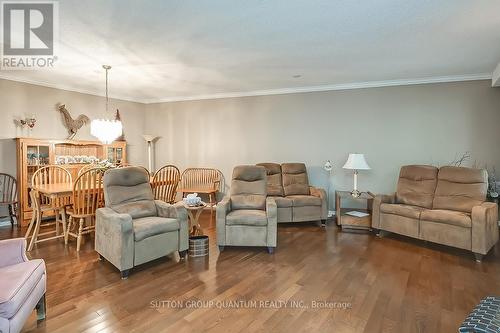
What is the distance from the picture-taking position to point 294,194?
4.93m

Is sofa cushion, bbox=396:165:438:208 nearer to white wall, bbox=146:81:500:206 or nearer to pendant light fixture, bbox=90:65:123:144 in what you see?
white wall, bbox=146:81:500:206

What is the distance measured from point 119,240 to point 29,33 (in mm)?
2357

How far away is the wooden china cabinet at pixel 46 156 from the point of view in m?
4.45

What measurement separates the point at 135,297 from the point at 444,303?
264 cm

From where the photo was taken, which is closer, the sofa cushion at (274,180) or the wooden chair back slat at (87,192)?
the wooden chair back slat at (87,192)

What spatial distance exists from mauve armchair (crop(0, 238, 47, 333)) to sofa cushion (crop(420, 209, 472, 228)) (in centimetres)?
414

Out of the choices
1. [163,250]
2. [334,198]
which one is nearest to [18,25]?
[163,250]

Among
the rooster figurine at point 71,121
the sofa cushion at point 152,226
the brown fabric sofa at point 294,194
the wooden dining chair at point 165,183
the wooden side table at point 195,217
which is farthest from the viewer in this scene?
the rooster figurine at point 71,121

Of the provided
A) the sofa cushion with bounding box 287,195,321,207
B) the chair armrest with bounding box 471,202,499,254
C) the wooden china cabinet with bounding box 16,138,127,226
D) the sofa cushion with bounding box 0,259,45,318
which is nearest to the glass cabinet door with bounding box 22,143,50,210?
the wooden china cabinet with bounding box 16,138,127,226

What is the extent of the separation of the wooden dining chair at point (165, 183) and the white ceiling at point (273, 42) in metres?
1.56

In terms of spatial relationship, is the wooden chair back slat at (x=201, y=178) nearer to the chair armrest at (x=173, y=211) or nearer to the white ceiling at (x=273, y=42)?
the white ceiling at (x=273, y=42)

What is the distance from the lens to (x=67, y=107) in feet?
17.4

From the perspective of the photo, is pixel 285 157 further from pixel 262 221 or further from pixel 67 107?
pixel 67 107

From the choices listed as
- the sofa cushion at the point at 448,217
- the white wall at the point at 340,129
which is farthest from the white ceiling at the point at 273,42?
the sofa cushion at the point at 448,217
